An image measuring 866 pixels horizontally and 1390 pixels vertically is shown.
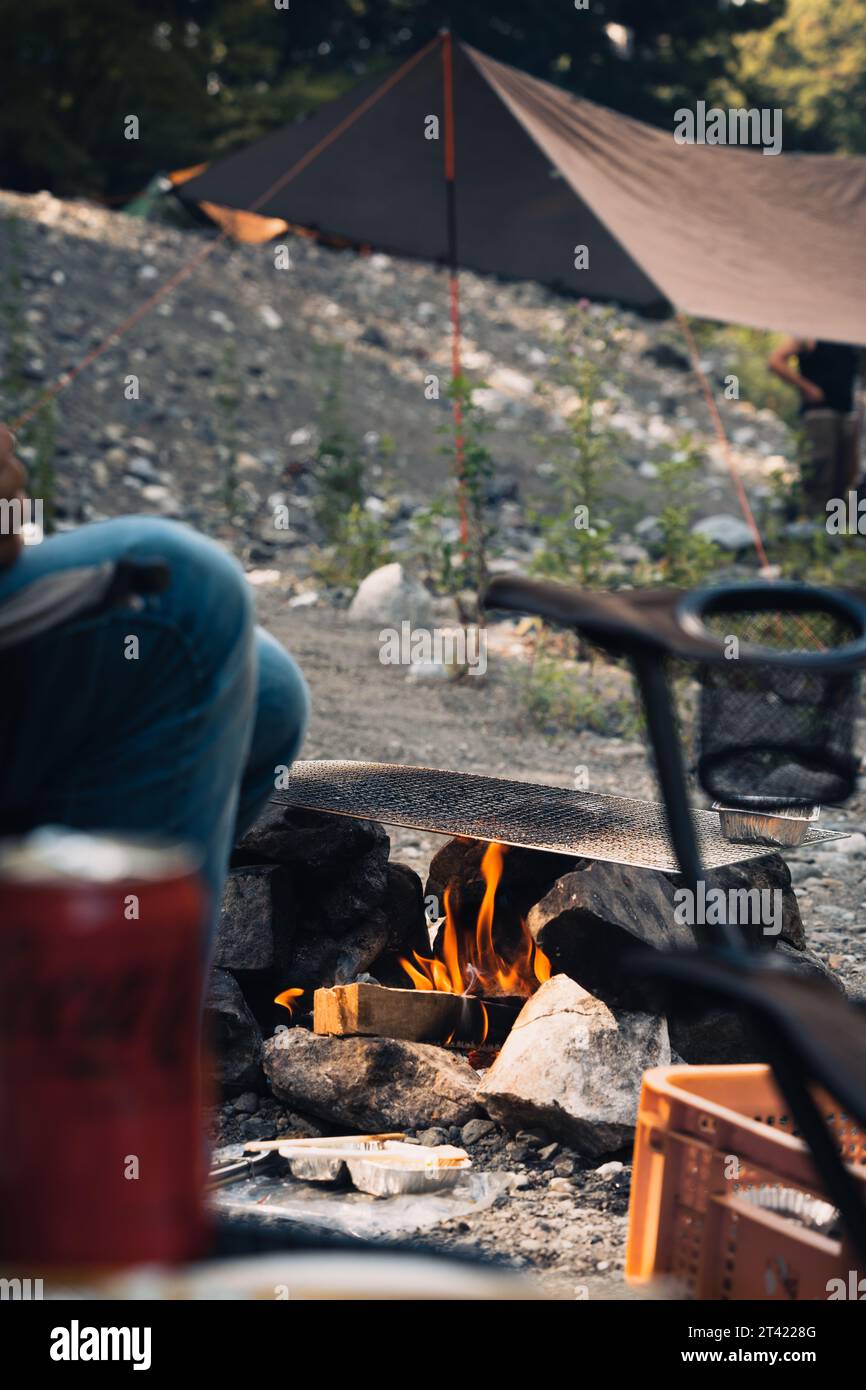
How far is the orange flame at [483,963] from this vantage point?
269 centimetres

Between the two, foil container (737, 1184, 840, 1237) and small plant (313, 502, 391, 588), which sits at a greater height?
small plant (313, 502, 391, 588)

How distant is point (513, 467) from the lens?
11.2m

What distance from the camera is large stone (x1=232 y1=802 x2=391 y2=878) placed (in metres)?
2.72

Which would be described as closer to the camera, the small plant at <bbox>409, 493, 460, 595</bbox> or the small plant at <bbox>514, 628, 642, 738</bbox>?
the small plant at <bbox>514, 628, 642, 738</bbox>

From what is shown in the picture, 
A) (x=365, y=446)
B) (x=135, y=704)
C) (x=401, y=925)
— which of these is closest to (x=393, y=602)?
(x=401, y=925)

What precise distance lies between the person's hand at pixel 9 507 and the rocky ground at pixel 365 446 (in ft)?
4.02

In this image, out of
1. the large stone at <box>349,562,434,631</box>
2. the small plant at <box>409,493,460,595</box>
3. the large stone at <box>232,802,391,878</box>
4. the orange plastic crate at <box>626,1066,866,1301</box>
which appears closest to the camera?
the orange plastic crate at <box>626,1066,866,1301</box>

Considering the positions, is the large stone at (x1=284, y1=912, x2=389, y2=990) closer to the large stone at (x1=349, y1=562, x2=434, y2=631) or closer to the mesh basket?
the mesh basket

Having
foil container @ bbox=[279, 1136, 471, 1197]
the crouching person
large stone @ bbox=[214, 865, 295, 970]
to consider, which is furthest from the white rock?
the crouching person

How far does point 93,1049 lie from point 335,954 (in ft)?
6.83

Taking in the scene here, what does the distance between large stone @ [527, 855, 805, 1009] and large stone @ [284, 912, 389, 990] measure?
35cm

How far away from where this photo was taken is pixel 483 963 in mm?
2744
